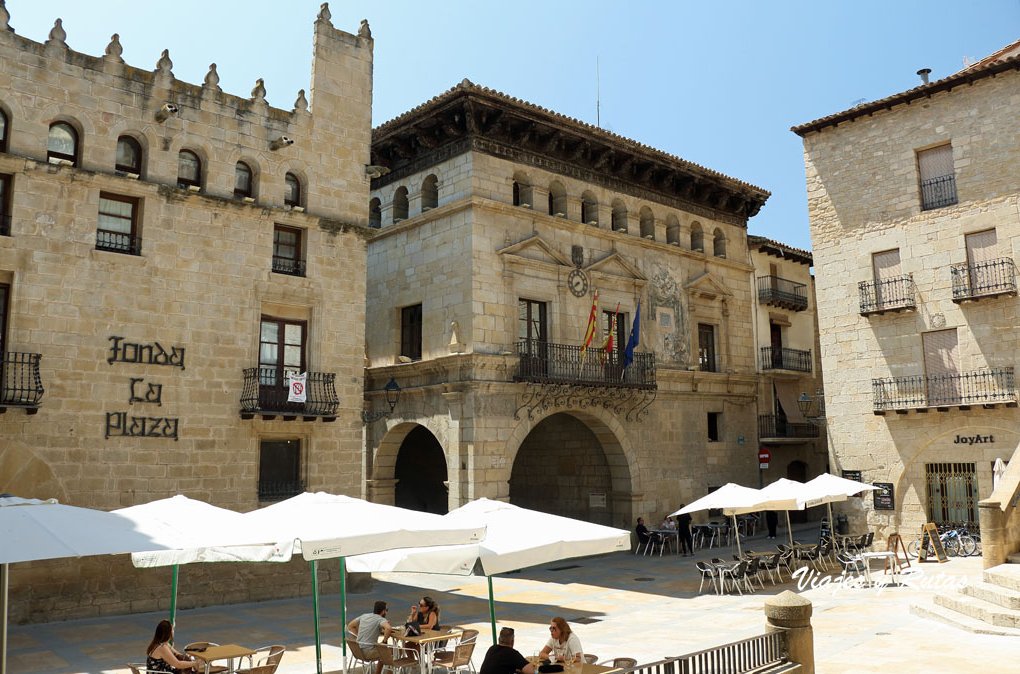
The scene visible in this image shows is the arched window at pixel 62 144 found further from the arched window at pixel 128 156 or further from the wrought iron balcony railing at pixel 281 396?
the wrought iron balcony railing at pixel 281 396

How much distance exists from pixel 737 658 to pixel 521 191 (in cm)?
1762

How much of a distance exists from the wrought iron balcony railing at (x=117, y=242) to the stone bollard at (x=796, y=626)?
13.6 m

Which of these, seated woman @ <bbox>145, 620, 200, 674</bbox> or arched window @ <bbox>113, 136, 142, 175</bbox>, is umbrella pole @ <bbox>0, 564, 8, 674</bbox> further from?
arched window @ <bbox>113, 136, 142, 175</bbox>

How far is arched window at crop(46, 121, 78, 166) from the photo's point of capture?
1552 cm

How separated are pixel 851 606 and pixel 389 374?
13933mm

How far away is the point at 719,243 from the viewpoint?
29688 mm

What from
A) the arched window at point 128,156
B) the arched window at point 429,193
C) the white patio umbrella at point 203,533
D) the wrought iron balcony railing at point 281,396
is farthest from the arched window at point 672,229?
the white patio umbrella at point 203,533

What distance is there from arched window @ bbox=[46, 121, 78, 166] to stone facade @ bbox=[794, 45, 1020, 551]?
21106 mm

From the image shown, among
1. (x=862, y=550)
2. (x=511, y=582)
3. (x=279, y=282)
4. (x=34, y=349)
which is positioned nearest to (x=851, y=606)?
(x=862, y=550)

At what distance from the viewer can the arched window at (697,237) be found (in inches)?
1131

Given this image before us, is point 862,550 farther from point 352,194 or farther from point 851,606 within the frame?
point 352,194

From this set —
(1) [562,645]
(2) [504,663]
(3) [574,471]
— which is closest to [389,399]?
(3) [574,471]

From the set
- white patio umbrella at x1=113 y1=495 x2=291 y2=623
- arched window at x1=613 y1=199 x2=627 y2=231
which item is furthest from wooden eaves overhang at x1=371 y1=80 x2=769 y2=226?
white patio umbrella at x1=113 y1=495 x2=291 y2=623

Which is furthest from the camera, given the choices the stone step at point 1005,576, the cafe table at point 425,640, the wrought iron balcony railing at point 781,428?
the wrought iron balcony railing at point 781,428
